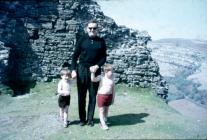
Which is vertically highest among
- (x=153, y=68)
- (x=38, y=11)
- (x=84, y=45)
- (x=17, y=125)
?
(x=38, y=11)

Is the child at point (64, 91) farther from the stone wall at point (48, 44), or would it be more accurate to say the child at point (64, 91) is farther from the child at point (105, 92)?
the stone wall at point (48, 44)

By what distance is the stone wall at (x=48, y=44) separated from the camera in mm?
13312

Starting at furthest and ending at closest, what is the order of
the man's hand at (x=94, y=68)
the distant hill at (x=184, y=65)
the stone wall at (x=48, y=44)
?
the distant hill at (x=184, y=65), the stone wall at (x=48, y=44), the man's hand at (x=94, y=68)

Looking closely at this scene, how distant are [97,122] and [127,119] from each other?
0.86 meters

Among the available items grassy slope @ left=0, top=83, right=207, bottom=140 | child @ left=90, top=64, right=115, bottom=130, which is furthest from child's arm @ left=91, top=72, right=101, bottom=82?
grassy slope @ left=0, top=83, right=207, bottom=140

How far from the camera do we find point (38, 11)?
13.3 m

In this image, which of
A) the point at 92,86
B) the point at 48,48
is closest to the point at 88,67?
the point at 92,86

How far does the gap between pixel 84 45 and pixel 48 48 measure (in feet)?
20.6

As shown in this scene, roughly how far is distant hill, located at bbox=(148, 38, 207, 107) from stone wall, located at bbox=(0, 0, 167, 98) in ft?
14.9

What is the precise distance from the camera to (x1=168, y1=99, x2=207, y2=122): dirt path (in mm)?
14156

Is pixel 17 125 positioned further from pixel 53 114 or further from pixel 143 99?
pixel 143 99

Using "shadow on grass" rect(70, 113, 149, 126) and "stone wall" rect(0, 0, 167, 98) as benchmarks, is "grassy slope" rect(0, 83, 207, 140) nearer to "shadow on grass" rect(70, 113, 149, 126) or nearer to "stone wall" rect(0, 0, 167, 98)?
"shadow on grass" rect(70, 113, 149, 126)

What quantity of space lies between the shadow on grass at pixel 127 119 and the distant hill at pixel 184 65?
8.67 m

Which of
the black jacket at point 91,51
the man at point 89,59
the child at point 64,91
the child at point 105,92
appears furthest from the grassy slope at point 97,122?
the black jacket at point 91,51
